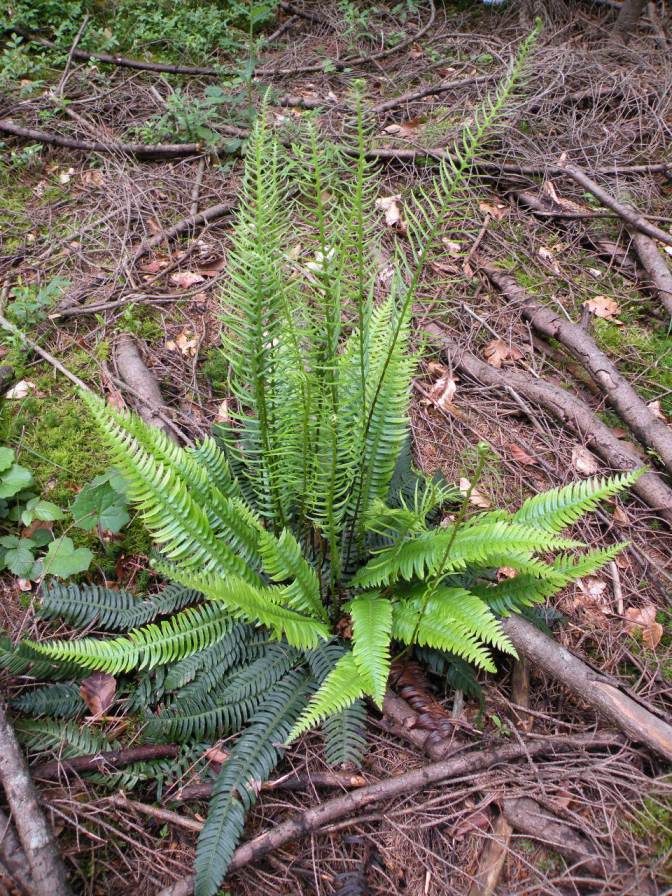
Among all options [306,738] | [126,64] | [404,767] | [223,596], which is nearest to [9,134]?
[126,64]

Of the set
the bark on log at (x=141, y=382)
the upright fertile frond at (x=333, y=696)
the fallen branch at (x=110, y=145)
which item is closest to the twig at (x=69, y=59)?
the fallen branch at (x=110, y=145)

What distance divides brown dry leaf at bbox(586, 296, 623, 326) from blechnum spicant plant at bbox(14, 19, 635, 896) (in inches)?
74.0

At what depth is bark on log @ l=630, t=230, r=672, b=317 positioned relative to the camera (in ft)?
12.1

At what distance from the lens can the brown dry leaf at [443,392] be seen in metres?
3.17

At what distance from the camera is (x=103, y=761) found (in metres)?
1.95

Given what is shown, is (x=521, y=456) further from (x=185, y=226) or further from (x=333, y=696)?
(x=185, y=226)

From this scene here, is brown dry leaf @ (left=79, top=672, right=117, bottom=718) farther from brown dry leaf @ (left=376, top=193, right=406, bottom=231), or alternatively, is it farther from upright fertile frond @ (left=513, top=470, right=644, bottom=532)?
brown dry leaf @ (left=376, top=193, right=406, bottom=231)

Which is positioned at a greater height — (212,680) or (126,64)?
(126,64)

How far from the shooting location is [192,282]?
11.8 feet

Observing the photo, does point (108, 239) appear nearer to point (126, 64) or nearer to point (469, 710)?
point (126, 64)

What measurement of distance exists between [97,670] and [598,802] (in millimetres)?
1799

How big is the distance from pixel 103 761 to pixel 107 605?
1.80 feet

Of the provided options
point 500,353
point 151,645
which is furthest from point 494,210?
point 151,645

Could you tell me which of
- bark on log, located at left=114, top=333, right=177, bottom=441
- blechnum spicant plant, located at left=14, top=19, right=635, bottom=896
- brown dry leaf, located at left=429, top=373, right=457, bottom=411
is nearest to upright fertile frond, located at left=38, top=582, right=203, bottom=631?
blechnum spicant plant, located at left=14, top=19, right=635, bottom=896
